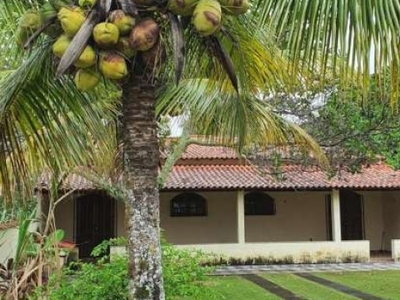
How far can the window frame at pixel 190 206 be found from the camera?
22.0 m

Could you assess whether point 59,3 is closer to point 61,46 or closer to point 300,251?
point 61,46

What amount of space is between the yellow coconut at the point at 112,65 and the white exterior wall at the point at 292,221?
19.1 metres

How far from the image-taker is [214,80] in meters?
5.83

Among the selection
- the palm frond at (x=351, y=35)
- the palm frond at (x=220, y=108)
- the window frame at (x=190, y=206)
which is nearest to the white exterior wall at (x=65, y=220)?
the window frame at (x=190, y=206)

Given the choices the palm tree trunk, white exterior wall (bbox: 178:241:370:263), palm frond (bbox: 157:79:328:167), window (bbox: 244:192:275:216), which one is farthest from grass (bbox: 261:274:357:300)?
the palm tree trunk

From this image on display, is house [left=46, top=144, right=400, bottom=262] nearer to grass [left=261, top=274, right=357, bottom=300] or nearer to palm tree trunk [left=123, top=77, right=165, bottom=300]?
grass [left=261, top=274, right=357, bottom=300]

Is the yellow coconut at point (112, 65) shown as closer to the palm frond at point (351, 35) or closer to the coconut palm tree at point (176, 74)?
the coconut palm tree at point (176, 74)

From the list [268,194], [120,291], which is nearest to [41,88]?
[120,291]

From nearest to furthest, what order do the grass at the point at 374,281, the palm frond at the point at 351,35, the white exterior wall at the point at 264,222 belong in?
the palm frond at the point at 351,35, the grass at the point at 374,281, the white exterior wall at the point at 264,222

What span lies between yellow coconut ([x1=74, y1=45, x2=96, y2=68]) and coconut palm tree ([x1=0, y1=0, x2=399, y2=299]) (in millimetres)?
78

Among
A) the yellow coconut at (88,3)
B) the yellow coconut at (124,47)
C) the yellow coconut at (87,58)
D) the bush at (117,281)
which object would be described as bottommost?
the bush at (117,281)

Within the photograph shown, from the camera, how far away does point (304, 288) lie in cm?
1420

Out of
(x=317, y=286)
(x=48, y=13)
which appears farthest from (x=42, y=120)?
(x=317, y=286)

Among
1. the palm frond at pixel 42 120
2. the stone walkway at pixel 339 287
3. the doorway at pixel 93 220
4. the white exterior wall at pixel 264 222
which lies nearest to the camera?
the palm frond at pixel 42 120
